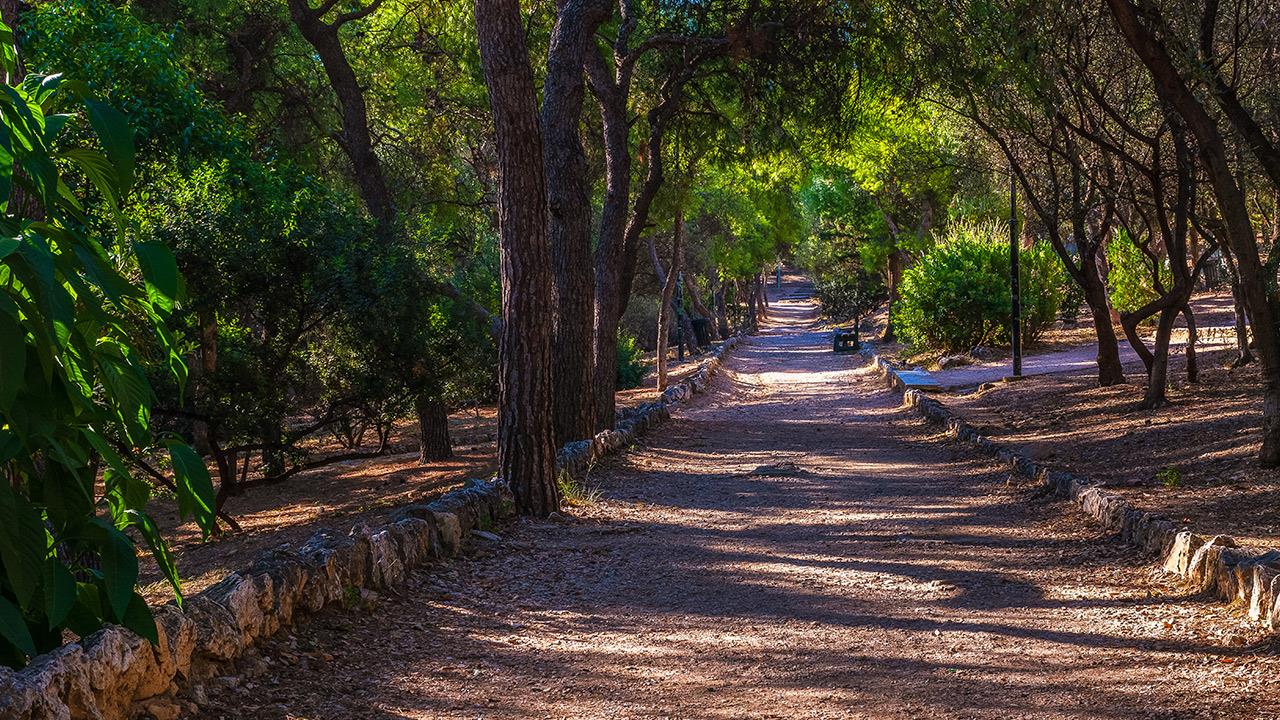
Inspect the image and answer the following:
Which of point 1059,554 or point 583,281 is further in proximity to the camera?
point 583,281

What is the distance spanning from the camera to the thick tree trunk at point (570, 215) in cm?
1160

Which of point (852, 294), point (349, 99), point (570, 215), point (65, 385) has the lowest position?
point (65, 385)

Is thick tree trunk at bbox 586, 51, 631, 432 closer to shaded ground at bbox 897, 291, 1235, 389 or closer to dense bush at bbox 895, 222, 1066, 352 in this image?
shaded ground at bbox 897, 291, 1235, 389

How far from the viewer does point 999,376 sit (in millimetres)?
23344

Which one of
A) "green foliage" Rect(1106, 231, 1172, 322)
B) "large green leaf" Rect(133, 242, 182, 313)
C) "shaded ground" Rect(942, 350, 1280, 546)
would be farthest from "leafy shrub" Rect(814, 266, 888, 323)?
"large green leaf" Rect(133, 242, 182, 313)

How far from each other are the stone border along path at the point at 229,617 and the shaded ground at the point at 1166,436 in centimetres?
499

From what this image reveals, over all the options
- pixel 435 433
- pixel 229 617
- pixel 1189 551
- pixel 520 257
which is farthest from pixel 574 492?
pixel 435 433

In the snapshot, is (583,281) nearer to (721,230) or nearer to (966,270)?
(966,270)

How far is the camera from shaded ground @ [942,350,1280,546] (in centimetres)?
867

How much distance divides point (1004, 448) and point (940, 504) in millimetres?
2694

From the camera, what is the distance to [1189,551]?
270 inches

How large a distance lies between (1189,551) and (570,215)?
23.4ft

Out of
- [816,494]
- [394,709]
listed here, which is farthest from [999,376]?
[394,709]

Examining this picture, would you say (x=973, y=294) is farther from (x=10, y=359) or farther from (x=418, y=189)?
(x=10, y=359)
